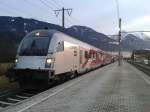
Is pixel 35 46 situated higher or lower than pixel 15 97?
higher

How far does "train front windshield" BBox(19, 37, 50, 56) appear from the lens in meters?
19.9

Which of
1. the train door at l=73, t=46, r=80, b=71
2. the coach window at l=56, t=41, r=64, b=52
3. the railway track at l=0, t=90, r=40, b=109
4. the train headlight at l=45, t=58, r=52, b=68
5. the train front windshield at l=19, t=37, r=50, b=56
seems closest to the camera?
the railway track at l=0, t=90, r=40, b=109

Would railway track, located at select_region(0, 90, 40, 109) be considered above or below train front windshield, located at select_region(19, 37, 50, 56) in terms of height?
below

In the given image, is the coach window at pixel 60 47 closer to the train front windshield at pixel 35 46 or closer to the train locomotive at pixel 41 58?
the train locomotive at pixel 41 58

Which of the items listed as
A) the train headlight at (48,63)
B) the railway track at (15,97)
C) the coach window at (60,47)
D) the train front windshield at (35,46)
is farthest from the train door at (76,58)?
the train headlight at (48,63)

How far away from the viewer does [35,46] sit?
20438 mm

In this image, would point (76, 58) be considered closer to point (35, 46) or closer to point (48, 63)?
point (35, 46)

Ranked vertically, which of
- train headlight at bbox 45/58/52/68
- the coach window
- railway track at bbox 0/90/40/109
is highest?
the coach window

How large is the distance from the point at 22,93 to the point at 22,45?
292cm

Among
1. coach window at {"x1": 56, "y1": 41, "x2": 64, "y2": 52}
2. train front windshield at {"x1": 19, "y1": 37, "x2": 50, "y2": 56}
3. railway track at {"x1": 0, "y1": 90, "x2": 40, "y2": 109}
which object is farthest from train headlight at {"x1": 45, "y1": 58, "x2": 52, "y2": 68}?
railway track at {"x1": 0, "y1": 90, "x2": 40, "y2": 109}

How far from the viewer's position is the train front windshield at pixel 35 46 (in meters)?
19.9

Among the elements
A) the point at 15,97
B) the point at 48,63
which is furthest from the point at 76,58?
the point at 15,97

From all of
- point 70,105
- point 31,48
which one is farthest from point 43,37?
point 70,105

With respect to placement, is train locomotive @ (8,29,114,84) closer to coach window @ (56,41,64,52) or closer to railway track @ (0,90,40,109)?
coach window @ (56,41,64,52)
